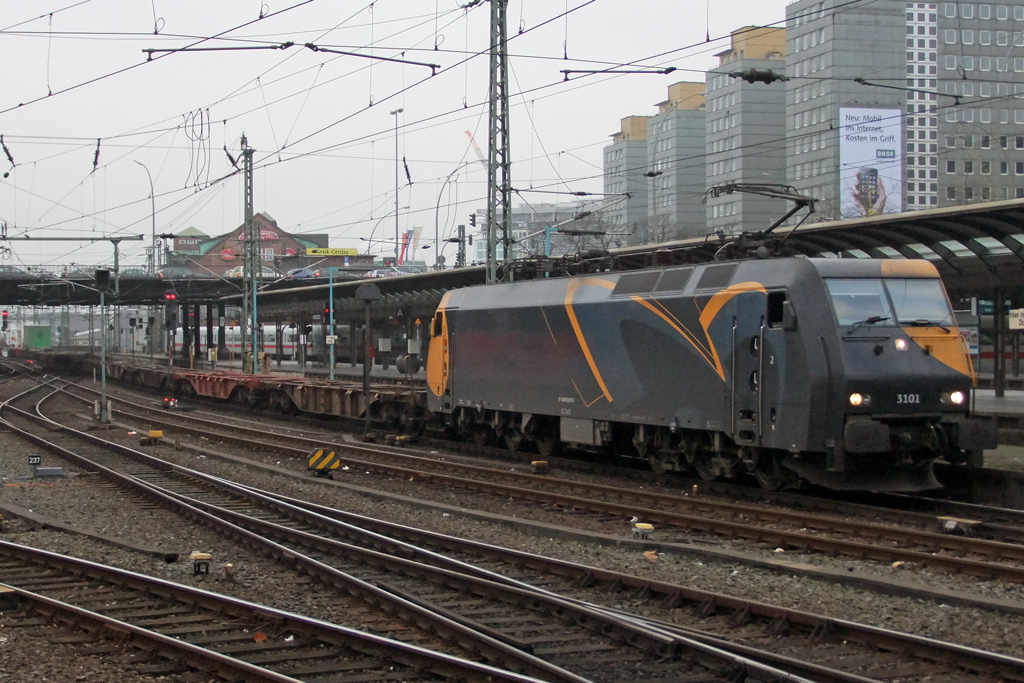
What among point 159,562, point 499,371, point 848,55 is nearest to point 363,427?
point 499,371

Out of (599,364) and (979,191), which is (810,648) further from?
(979,191)

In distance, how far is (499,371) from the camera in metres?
20.0

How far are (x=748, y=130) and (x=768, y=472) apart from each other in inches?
3416

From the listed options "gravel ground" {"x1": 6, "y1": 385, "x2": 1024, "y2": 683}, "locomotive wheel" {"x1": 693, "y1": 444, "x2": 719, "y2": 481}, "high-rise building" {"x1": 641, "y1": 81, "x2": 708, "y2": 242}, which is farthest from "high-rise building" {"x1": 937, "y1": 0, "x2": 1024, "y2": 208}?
"gravel ground" {"x1": 6, "y1": 385, "x2": 1024, "y2": 683}

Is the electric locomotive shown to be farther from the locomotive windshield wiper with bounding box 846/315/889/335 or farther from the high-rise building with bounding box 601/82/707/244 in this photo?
the high-rise building with bounding box 601/82/707/244

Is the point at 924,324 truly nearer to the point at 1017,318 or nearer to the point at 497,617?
the point at 497,617

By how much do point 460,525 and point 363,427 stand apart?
16396mm

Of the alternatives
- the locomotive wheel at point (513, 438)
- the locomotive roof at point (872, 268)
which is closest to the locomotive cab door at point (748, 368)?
the locomotive roof at point (872, 268)

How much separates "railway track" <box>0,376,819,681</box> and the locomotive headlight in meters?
7.01

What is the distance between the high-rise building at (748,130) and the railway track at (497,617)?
279 ft

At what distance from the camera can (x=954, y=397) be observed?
13.1 meters

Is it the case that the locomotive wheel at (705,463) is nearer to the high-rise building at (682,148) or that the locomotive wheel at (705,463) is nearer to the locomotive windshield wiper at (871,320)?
the locomotive windshield wiper at (871,320)

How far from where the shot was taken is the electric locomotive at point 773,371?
498 inches

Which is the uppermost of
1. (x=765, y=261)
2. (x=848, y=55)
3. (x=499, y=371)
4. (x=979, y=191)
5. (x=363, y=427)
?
(x=848, y=55)
